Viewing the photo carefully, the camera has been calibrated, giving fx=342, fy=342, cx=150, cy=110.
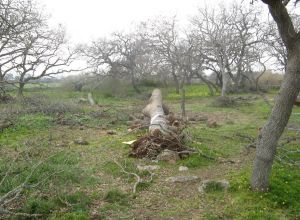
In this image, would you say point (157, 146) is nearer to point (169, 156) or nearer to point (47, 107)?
point (169, 156)

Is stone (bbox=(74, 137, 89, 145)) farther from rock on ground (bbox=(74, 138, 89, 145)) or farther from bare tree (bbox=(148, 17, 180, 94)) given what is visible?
bare tree (bbox=(148, 17, 180, 94))

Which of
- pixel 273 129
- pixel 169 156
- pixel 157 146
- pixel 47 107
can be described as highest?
pixel 273 129

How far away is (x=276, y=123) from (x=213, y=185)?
4.76ft

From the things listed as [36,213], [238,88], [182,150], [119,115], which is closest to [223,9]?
Answer: [238,88]

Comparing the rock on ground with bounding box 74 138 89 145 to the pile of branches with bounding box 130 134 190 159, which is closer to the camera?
the pile of branches with bounding box 130 134 190 159

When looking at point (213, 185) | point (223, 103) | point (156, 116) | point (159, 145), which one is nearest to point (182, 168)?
point (159, 145)

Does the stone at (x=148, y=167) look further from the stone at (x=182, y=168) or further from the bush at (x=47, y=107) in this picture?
the bush at (x=47, y=107)

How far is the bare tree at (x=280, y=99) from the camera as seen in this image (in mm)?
4656

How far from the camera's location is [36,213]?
15.1 ft

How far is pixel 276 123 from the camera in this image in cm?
506

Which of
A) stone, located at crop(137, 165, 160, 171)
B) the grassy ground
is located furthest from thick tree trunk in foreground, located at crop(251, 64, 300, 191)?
stone, located at crop(137, 165, 160, 171)

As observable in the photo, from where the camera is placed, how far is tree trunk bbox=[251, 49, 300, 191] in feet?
15.9

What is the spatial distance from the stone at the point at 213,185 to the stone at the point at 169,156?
59.7 inches

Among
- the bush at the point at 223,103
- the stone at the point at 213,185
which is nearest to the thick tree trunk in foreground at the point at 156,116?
the stone at the point at 213,185
